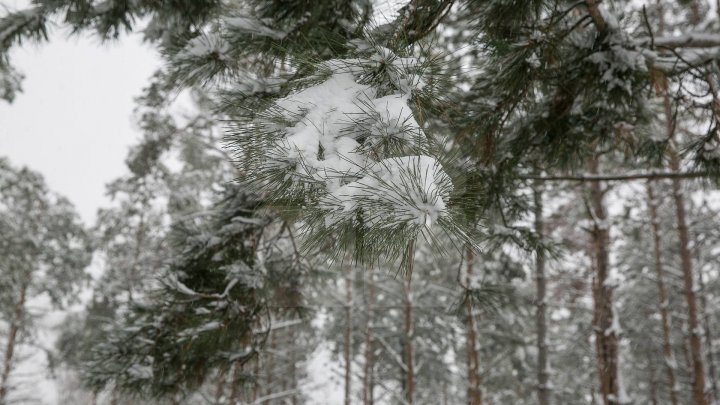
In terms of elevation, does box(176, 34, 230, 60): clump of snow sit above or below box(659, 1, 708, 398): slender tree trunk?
above

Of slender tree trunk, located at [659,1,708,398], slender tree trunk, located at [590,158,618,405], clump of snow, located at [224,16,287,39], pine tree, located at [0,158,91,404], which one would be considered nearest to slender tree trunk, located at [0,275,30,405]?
pine tree, located at [0,158,91,404]

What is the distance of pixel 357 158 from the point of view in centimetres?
123

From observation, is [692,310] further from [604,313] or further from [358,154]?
[358,154]

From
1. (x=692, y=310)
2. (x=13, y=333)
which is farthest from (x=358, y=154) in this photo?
(x=13, y=333)

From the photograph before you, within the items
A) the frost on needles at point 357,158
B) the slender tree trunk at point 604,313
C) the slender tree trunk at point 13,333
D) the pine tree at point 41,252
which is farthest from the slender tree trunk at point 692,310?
the slender tree trunk at point 13,333

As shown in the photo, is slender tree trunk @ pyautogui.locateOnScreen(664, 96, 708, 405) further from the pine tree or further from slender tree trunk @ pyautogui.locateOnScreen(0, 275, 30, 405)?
slender tree trunk @ pyautogui.locateOnScreen(0, 275, 30, 405)

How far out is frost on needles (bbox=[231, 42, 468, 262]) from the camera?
3.54 ft

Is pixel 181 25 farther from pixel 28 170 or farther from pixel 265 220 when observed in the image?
pixel 28 170

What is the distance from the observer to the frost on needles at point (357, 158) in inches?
42.5

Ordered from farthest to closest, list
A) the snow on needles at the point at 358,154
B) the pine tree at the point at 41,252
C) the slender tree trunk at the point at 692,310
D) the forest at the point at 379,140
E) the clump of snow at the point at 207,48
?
the pine tree at the point at 41,252 → the slender tree trunk at the point at 692,310 → the clump of snow at the point at 207,48 → the forest at the point at 379,140 → the snow on needles at the point at 358,154

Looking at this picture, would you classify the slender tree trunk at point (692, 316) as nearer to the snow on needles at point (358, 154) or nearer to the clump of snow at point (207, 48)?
the clump of snow at point (207, 48)

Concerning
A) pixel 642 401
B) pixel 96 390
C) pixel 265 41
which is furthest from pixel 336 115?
pixel 642 401

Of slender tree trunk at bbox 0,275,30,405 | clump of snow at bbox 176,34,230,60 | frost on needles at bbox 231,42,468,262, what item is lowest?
slender tree trunk at bbox 0,275,30,405

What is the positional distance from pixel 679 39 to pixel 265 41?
2.68 meters
